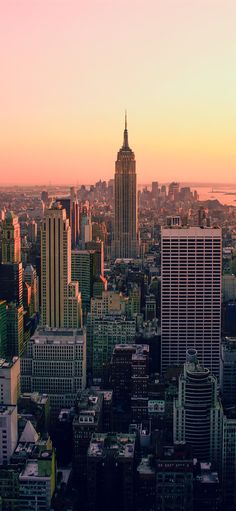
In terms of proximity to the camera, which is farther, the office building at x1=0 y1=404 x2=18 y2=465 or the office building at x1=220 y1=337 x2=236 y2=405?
the office building at x1=220 y1=337 x2=236 y2=405

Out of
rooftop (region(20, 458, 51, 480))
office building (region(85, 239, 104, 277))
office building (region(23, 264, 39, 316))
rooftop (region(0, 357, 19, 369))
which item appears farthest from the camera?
office building (region(85, 239, 104, 277))

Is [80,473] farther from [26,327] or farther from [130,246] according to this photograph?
[130,246]

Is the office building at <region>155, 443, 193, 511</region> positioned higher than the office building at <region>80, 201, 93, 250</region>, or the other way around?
the office building at <region>80, 201, 93, 250</region>

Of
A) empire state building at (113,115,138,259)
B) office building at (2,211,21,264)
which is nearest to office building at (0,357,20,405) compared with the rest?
office building at (2,211,21,264)

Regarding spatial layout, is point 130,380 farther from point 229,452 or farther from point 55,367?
point 229,452

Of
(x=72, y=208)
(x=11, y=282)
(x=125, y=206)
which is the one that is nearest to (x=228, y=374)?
(x=11, y=282)

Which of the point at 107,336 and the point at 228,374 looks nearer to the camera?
the point at 228,374

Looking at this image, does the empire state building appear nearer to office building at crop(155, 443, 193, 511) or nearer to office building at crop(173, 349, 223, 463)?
office building at crop(173, 349, 223, 463)
